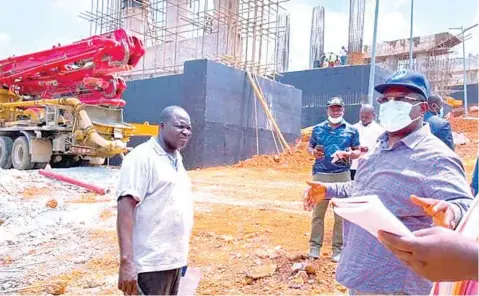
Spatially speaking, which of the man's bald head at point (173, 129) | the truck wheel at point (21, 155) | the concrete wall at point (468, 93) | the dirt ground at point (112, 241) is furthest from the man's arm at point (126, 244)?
the concrete wall at point (468, 93)

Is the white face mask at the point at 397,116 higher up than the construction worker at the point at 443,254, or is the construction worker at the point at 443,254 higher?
the white face mask at the point at 397,116

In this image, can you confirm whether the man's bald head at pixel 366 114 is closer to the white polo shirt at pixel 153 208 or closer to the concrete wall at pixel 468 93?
the white polo shirt at pixel 153 208

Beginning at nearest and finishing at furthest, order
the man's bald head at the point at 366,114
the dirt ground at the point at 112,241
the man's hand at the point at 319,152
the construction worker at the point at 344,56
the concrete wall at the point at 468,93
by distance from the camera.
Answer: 1. the dirt ground at the point at 112,241
2. the man's hand at the point at 319,152
3. the man's bald head at the point at 366,114
4. the construction worker at the point at 344,56
5. the concrete wall at the point at 468,93

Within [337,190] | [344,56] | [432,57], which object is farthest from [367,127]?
[432,57]

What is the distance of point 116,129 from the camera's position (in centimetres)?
1144

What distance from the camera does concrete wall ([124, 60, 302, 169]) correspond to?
49.5ft

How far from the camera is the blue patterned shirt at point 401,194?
1.86 meters

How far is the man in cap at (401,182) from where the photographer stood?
1.87m

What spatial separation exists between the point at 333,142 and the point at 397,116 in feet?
8.21

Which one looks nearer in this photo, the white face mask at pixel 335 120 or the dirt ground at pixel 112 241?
the dirt ground at pixel 112 241

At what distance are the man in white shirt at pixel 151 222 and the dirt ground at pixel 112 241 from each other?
1.48 m

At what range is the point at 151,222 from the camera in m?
2.42

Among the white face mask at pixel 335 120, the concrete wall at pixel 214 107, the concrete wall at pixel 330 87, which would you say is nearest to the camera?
the white face mask at pixel 335 120

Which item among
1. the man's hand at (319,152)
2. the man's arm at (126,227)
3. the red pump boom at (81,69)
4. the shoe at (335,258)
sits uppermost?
the red pump boom at (81,69)
